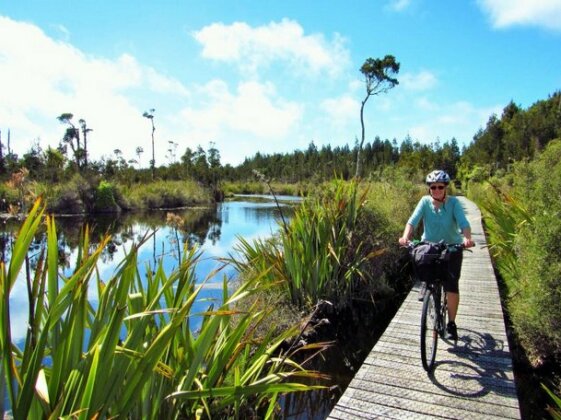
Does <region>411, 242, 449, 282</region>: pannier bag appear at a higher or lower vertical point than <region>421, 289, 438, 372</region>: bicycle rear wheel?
higher

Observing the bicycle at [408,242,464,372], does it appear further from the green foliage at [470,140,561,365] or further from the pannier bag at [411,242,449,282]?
the green foliage at [470,140,561,365]

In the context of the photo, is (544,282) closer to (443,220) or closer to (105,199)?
(443,220)

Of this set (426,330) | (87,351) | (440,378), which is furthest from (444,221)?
(87,351)

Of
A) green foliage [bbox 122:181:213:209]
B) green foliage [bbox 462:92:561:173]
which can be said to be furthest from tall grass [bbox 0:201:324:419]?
green foliage [bbox 462:92:561:173]

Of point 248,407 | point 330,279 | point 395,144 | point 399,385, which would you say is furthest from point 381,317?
point 395,144

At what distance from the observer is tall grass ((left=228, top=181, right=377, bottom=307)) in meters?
5.84

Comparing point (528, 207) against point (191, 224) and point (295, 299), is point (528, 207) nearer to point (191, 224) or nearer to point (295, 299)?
point (295, 299)

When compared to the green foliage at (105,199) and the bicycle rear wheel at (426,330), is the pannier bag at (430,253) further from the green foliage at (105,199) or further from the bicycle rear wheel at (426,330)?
the green foliage at (105,199)

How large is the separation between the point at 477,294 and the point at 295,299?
2.62m

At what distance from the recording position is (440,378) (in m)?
3.53

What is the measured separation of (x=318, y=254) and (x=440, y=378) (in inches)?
104

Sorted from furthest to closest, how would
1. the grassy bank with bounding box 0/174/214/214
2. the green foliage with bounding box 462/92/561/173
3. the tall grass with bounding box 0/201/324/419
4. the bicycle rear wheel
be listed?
the green foliage with bounding box 462/92/561/173, the grassy bank with bounding box 0/174/214/214, the bicycle rear wheel, the tall grass with bounding box 0/201/324/419

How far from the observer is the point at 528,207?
6.38 metres

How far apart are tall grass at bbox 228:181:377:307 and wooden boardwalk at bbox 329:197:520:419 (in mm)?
1281
